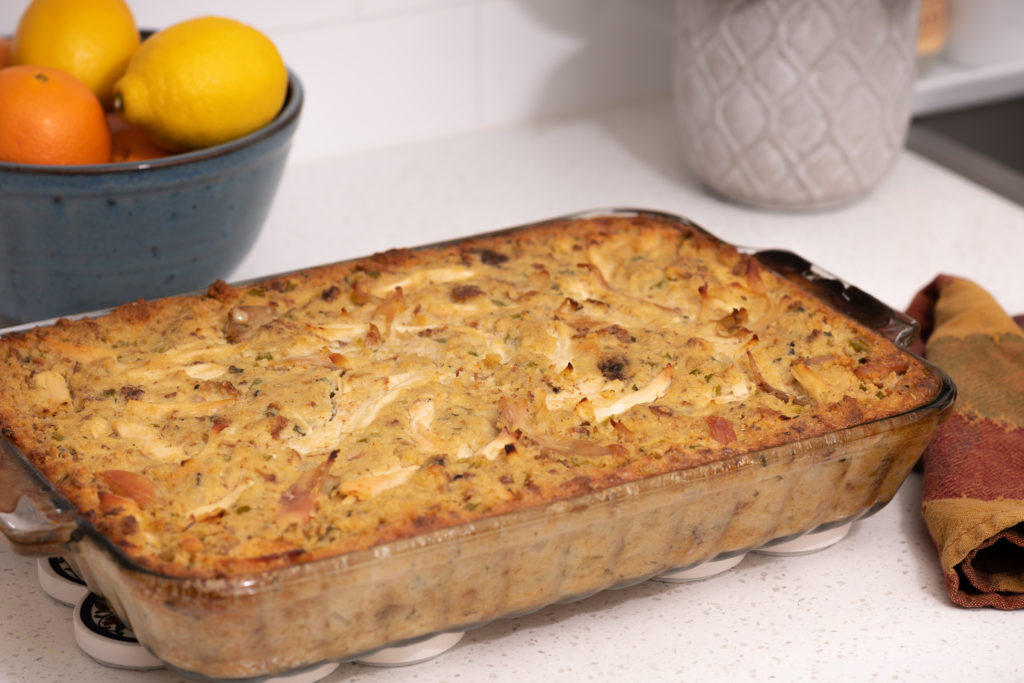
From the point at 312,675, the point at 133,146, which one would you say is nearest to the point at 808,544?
the point at 312,675

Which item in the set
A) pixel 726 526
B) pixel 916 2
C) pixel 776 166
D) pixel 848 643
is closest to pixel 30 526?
A: pixel 726 526

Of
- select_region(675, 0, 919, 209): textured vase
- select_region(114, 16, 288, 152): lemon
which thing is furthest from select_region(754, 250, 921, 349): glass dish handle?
select_region(114, 16, 288, 152): lemon

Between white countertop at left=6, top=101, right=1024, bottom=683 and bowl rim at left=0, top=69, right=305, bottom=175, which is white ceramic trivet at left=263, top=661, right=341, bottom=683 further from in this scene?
bowl rim at left=0, top=69, right=305, bottom=175

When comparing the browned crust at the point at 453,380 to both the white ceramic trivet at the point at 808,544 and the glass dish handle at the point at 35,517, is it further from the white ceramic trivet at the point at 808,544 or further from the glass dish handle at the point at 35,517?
the white ceramic trivet at the point at 808,544

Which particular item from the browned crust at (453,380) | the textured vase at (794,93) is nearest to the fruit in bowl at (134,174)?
the browned crust at (453,380)

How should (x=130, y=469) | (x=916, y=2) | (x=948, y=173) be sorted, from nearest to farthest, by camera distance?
(x=130, y=469) < (x=916, y=2) < (x=948, y=173)

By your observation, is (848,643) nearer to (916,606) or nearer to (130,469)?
(916,606)

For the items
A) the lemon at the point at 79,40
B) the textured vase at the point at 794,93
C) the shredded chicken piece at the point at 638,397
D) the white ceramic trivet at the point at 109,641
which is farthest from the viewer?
the textured vase at the point at 794,93

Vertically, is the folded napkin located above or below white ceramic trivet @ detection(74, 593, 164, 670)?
below
